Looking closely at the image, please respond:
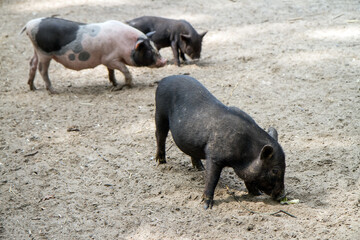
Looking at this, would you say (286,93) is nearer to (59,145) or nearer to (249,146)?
(249,146)

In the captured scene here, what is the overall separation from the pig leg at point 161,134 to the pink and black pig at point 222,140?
208 mm

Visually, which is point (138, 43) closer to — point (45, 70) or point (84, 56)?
point (84, 56)

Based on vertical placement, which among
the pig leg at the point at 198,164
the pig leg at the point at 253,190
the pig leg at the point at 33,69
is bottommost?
the pig leg at the point at 33,69

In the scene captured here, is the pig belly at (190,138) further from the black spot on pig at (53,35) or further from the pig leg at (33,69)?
the pig leg at (33,69)

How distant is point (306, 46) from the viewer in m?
8.13

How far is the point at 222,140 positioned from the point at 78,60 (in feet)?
11.7

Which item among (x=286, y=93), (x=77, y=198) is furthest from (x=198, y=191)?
(x=286, y=93)

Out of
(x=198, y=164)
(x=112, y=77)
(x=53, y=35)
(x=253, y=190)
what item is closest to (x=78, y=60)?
(x=53, y=35)

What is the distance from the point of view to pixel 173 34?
8102 mm

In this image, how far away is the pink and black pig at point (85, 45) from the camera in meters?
6.75

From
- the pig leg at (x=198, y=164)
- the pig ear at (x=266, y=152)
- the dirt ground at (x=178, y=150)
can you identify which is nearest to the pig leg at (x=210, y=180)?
the dirt ground at (x=178, y=150)

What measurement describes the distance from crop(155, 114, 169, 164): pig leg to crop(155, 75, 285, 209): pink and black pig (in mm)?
208

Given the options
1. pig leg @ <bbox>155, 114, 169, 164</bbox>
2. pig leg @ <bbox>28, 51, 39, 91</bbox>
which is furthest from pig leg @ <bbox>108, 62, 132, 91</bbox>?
pig leg @ <bbox>155, 114, 169, 164</bbox>

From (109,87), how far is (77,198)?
3.15 m
